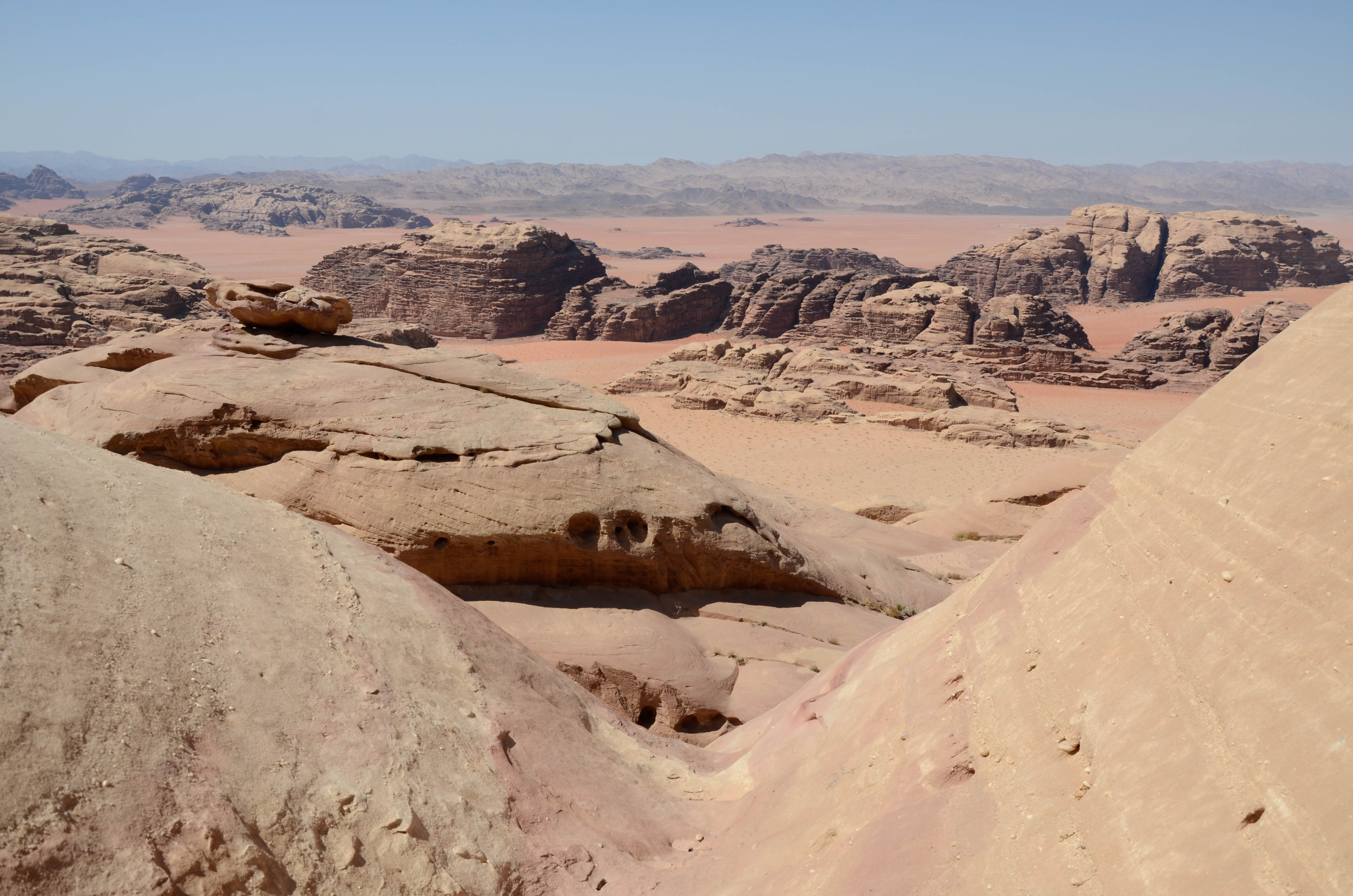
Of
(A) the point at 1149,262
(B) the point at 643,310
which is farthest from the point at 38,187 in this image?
(A) the point at 1149,262

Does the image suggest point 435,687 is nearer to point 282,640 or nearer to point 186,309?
point 282,640

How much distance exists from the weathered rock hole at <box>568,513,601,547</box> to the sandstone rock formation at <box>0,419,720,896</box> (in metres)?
2.43

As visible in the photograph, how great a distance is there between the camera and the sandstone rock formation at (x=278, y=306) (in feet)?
30.7

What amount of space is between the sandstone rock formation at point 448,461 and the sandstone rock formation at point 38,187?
14845cm

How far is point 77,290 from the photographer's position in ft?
Result: 89.5

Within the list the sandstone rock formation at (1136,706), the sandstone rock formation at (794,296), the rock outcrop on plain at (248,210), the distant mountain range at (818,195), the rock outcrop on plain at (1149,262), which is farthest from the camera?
the distant mountain range at (818,195)

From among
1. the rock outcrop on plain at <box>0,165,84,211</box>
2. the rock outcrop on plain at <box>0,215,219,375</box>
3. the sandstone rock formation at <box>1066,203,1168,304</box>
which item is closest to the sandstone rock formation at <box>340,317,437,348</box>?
the rock outcrop on plain at <box>0,215,219,375</box>

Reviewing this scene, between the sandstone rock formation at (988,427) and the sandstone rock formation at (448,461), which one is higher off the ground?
the sandstone rock formation at (448,461)

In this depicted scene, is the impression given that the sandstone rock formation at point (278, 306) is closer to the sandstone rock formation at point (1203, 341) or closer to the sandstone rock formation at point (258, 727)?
the sandstone rock formation at point (258, 727)

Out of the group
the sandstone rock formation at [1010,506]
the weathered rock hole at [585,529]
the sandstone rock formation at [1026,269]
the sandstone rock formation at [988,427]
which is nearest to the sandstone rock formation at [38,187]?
the sandstone rock formation at [1026,269]

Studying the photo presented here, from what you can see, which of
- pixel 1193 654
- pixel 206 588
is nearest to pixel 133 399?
pixel 206 588

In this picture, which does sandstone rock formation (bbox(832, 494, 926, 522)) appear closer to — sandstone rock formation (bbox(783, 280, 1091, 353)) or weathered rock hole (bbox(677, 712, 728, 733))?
weathered rock hole (bbox(677, 712, 728, 733))

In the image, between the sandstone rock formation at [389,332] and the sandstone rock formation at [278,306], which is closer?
the sandstone rock formation at [278,306]

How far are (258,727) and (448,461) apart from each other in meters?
4.27
